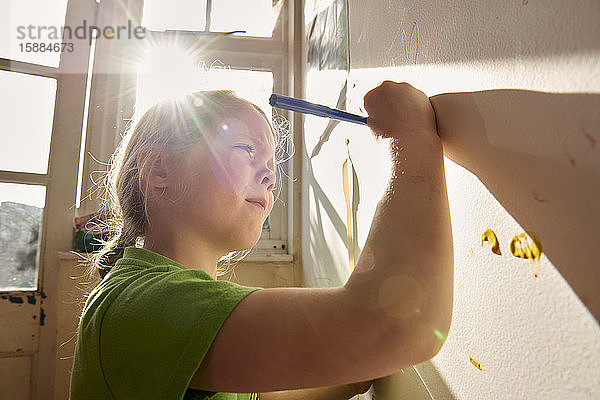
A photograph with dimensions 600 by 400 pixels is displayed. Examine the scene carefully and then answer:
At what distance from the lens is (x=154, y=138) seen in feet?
2.39

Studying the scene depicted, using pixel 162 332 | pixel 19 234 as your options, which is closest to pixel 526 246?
pixel 162 332

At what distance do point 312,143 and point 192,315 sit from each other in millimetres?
973

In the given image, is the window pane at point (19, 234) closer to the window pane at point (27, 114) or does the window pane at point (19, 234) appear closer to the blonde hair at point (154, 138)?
the window pane at point (27, 114)

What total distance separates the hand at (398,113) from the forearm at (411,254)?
0.02 meters

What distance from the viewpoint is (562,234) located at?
0.31 meters

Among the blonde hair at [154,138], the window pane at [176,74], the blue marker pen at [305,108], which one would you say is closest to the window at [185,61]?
the window pane at [176,74]

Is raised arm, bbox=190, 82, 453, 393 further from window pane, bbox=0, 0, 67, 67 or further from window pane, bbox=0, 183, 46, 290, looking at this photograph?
window pane, bbox=0, 0, 67, 67

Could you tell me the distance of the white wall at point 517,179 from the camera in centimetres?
29

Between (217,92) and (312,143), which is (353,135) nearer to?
(217,92)

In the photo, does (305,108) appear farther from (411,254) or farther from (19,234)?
(19,234)

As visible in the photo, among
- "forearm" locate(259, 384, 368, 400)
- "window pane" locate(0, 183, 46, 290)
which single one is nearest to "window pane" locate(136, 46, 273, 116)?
"window pane" locate(0, 183, 46, 290)

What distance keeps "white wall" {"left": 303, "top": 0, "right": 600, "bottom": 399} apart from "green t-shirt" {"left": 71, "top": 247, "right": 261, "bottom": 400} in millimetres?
238

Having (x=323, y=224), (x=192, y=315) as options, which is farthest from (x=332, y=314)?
(x=323, y=224)

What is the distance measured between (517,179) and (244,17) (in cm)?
164
